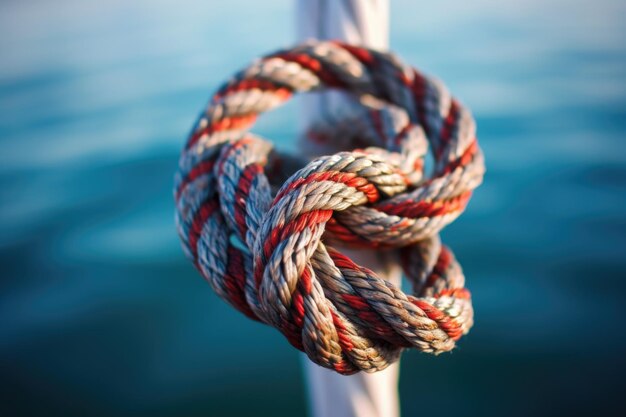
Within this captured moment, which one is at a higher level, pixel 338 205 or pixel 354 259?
pixel 338 205

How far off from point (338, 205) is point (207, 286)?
1103 millimetres

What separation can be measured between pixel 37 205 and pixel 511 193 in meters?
1.50

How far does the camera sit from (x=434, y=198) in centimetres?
61

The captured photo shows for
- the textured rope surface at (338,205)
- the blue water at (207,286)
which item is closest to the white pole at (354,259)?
the textured rope surface at (338,205)

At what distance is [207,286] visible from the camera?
1.57 metres

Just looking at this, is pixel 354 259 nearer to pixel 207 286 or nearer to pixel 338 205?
pixel 338 205

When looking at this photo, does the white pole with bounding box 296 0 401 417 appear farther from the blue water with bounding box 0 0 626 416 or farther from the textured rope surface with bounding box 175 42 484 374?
the blue water with bounding box 0 0 626 416

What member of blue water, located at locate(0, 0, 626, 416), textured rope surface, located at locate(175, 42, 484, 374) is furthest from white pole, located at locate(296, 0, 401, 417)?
blue water, located at locate(0, 0, 626, 416)

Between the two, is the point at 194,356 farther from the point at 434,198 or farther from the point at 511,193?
the point at 511,193

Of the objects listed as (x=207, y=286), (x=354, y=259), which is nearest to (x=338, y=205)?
(x=354, y=259)

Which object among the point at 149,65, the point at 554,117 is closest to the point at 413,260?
the point at 554,117

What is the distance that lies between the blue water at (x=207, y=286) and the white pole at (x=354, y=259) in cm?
63

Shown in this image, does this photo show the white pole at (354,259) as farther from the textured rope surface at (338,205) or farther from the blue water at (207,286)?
the blue water at (207,286)

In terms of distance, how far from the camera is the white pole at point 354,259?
0.69 metres
